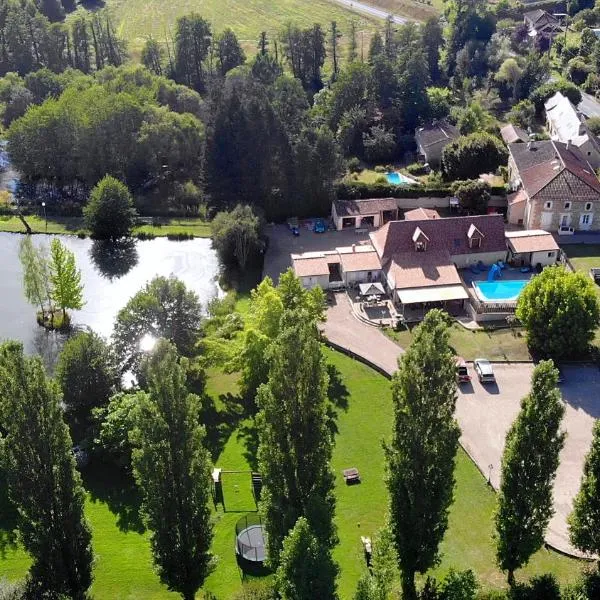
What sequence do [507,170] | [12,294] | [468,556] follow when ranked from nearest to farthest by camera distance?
1. [468,556]
2. [12,294]
3. [507,170]

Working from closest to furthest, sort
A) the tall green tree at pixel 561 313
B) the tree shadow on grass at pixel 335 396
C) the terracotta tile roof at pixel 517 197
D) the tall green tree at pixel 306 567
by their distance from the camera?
the tall green tree at pixel 306 567
the tree shadow on grass at pixel 335 396
the tall green tree at pixel 561 313
the terracotta tile roof at pixel 517 197

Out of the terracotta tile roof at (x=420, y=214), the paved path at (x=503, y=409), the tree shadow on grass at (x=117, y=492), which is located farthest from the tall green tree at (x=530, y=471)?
→ the terracotta tile roof at (x=420, y=214)

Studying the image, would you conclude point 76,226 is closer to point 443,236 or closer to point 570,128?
point 443,236

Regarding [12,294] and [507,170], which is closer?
[12,294]

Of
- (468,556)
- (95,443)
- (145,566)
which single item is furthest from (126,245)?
(468,556)

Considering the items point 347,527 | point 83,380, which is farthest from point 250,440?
point 83,380

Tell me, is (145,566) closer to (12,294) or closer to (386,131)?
(12,294)

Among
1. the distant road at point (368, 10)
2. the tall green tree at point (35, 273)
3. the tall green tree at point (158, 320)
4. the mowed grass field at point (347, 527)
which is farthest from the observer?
the distant road at point (368, 10)

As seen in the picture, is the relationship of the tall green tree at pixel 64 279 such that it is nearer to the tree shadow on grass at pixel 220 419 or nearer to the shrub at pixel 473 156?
the tree shadow on grass at pixel 220 419
